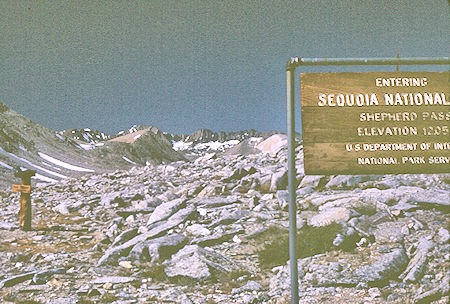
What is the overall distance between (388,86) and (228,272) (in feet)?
16.0

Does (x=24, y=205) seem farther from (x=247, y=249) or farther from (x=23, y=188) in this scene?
(x=247, y=249)

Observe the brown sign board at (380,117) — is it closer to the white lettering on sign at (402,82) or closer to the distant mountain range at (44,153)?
the white lettering on sign at (402,82)

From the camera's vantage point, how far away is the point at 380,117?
3.57m

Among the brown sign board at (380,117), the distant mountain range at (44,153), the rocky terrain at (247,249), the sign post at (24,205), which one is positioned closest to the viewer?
the brown sign board at (380,117)

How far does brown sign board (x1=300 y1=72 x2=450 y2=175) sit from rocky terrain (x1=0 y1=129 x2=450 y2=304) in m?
3.09

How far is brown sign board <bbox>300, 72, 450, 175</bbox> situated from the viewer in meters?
3.56

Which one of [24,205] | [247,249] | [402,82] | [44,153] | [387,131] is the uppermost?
[44,153]

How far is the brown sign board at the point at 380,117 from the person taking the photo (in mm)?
3557

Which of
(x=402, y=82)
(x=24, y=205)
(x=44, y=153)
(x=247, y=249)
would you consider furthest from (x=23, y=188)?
(x=44, y=153)

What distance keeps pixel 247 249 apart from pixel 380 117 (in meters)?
5.32

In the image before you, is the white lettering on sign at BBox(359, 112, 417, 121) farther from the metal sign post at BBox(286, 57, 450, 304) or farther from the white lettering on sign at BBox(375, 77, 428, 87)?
the metal sign post at BBox(286, 57, 450, 304)

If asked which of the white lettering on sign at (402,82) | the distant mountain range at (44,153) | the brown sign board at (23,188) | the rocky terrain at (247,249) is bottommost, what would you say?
the rocky terrain at (247,249)

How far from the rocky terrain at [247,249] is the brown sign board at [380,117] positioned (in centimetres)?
309

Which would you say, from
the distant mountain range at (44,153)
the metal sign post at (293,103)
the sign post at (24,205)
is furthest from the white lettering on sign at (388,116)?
the distant mountain range at (44,153)
